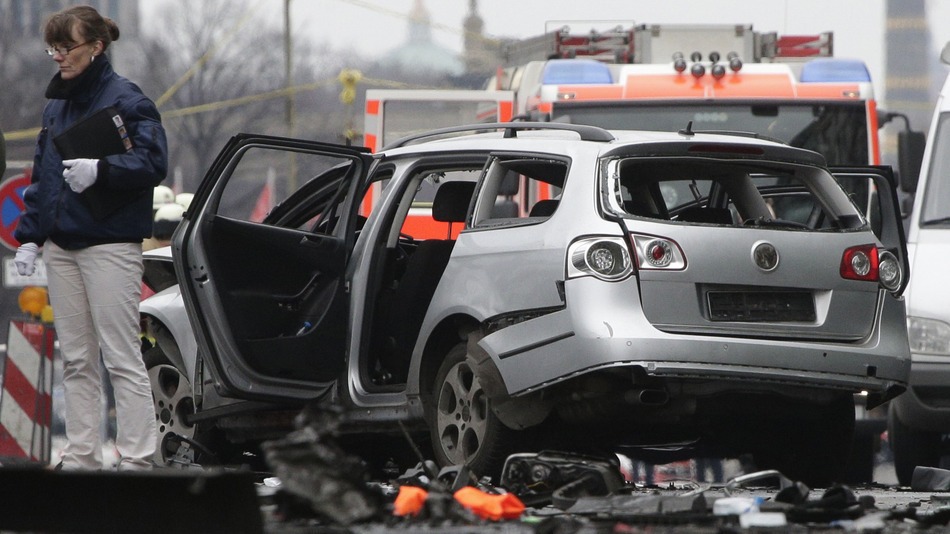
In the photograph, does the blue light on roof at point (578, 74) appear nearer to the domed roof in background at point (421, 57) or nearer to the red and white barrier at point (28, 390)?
the red and white barrier at point (28, 390)

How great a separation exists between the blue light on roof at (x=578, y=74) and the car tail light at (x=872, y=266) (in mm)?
6812

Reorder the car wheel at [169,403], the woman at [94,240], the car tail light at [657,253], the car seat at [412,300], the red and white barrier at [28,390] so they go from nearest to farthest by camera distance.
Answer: the car tail light at [657,253] → the woman at [94,240] → the car seat at [412,300] → the car wheel at [169,403] → the red and white barrier at [28,390]

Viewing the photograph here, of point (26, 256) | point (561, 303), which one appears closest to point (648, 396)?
point (561, 303)

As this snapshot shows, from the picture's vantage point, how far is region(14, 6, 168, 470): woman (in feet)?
25.1

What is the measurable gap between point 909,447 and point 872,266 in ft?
13.8

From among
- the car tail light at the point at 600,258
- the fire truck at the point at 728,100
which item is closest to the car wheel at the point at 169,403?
the car tail light at the point at 600,258

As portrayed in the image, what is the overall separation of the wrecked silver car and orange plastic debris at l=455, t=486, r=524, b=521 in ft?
3.55

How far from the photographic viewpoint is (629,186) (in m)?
8.12

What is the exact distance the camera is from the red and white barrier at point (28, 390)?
1181 centimetres

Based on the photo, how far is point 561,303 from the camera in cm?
706

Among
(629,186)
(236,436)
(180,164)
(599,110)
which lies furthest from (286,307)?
(180,164)

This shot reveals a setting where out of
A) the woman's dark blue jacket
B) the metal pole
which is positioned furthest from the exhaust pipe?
the metal pole

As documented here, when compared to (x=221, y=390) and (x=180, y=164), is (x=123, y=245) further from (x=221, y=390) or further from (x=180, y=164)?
(x=180, y=164)

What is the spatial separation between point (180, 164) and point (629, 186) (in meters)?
61.5
